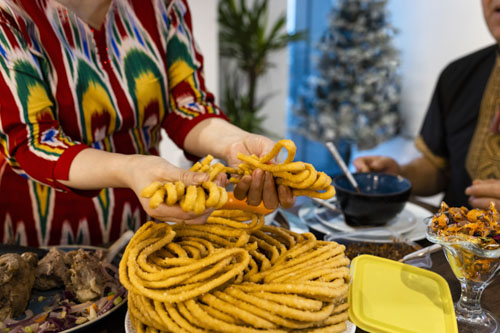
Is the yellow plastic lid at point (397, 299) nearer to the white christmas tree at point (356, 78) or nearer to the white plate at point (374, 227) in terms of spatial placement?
the white plate at point (374, 227)

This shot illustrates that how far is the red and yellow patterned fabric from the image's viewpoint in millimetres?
1033

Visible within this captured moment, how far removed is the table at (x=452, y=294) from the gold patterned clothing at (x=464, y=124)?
844 mm

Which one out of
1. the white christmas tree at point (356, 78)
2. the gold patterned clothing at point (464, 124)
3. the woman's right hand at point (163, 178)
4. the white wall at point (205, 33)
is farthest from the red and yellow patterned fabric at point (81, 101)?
the white christmas tree at point (356, 78)

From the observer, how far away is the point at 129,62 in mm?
1260

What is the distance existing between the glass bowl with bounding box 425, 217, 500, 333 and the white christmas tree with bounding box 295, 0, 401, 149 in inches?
170

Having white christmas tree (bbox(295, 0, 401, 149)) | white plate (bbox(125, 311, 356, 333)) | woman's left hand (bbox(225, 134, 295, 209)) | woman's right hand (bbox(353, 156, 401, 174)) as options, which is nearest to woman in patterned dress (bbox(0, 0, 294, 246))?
woman's left hand (bbox(225, 134, 295, 209))

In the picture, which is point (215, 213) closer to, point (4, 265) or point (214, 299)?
point (214, 299)

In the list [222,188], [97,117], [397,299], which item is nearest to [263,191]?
[222,188]

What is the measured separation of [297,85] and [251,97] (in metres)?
1.71

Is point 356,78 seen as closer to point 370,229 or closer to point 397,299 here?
point 370,229

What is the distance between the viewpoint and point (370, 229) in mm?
1233

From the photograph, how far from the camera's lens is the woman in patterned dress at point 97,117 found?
100 cm

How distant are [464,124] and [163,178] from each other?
1.61 m

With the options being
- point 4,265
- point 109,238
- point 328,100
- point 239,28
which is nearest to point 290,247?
point 4,265
